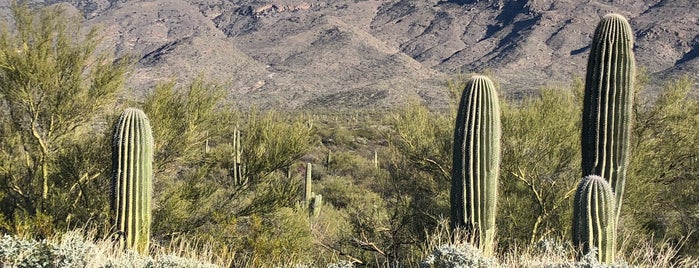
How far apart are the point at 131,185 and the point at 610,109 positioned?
20.1 feet

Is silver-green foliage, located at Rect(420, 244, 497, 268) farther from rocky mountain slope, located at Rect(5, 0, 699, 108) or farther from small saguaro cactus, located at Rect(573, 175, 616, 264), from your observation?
rocky mountain slope, located at Rect(5, 0, 699, 108)

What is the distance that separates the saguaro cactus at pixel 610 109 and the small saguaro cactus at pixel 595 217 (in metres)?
0.90

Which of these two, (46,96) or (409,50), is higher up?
(46,96)

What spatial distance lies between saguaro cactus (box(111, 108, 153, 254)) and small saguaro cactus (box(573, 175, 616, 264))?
518 cm

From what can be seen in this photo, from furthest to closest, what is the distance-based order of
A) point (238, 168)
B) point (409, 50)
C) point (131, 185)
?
point (409, 50) → point (238, 168) → point (131, 185)

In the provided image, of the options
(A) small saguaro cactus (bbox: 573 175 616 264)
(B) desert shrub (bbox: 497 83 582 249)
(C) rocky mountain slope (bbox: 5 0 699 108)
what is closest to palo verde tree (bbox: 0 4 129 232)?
(B) desert shrub (bbox: 497 83 582 249)

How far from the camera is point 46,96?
8680 millimetres

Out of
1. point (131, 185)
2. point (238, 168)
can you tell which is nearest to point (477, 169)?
point (131, 185)

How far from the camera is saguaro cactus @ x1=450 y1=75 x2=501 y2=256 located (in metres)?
6.82

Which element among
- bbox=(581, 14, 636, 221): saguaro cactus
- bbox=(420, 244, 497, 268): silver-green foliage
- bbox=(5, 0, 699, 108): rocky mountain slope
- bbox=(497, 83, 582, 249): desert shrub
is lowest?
bbox=(5, 0, 699, 108): rocky mountain slope

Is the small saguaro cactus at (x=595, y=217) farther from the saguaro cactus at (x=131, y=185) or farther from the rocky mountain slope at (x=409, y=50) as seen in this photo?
the rocky mountain slope at (x=409, y=50)

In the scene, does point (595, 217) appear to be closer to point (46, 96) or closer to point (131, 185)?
point (131, 185)

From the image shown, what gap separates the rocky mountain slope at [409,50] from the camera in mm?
78750

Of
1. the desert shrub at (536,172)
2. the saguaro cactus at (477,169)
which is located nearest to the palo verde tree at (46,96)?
the saguaro cactus at (477,169)
